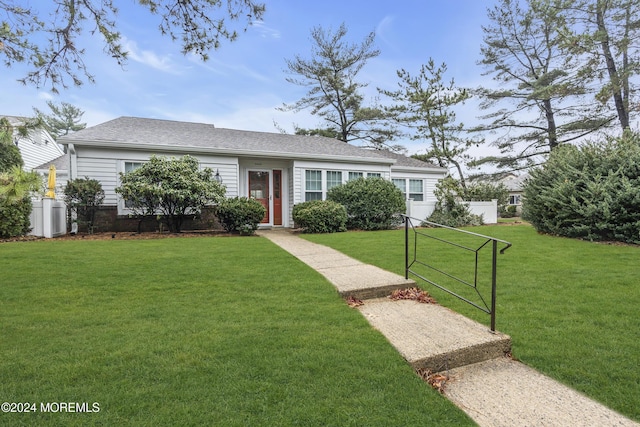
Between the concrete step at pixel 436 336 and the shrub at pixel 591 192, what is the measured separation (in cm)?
694

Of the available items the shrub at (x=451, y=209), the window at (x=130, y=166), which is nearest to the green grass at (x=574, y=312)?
the shrub at (x=451, y=209)

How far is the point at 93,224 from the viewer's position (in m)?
9.87

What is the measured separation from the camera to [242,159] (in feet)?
39.3

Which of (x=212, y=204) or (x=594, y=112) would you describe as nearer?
(x=212, y=204)

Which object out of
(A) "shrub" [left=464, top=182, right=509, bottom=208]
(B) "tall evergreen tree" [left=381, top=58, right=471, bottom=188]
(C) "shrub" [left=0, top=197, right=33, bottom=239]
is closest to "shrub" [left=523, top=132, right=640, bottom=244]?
(A) "shrub" [left=464, top=182, right=509, bottom=208]

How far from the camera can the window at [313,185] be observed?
12414 millimetres

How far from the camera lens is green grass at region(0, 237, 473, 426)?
1.90 meters

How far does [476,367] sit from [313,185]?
10333 millimetres

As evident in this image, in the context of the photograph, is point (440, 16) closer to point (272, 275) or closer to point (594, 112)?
point (272, 275)

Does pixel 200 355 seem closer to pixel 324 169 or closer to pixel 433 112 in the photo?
pixel 324 169

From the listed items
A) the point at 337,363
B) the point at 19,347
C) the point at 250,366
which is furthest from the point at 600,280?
the point at 19,347

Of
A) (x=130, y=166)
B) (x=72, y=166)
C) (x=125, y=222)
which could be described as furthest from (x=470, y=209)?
(x=72, y=166)

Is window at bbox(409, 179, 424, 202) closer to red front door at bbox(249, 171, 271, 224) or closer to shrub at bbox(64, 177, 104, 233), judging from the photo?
red front door at bbox(249, 171, 271, 224)

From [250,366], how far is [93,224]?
990 centimetres
